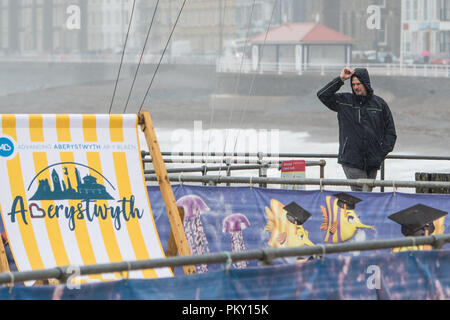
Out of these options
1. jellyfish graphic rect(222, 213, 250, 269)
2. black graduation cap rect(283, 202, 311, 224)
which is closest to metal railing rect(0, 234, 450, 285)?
black graduation cap rect(283, 202, 311, 224)

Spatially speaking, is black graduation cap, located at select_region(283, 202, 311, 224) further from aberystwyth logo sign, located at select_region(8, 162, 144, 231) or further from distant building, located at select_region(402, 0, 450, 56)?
distant building, located at select_region(402, 0, 450, 56)

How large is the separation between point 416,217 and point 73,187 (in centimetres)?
175

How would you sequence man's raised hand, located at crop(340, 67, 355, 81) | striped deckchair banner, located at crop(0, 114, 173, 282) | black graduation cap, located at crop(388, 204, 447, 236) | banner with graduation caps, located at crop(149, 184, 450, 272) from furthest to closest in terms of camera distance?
man's raised hand, located at crop(340, 67, 355, 81) → banner with graduation caps, located at crop(149, 184, 450, 272) → black graduation cap, located at crop(388, 204, 447, 236) → striped deckchair banner, located at crop(0, 114, 173, 282)

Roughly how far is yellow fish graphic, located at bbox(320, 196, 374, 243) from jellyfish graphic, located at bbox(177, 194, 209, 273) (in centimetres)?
65

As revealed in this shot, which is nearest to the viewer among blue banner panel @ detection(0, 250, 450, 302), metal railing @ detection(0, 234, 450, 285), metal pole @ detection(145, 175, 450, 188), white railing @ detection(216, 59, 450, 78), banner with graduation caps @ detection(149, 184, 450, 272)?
metal railing @ detection(0, 234, 450, 285)

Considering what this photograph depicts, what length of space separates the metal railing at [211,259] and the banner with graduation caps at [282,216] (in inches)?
62.1

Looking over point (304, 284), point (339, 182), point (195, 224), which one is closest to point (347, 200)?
point (339, 182)

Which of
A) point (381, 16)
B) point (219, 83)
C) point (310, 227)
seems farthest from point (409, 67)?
point (310, 227)

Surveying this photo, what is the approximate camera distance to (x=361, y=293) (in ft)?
10.2

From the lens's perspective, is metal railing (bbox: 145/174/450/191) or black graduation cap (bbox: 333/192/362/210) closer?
black graduation cap (bbox: 333/192/362/210)

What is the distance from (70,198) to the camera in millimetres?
4438

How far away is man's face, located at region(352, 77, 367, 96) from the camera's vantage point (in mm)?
6082
